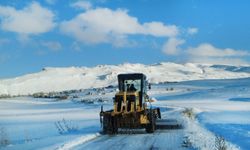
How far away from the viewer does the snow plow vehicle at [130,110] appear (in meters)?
26.8

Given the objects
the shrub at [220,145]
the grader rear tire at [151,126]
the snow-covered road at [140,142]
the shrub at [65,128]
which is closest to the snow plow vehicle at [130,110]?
the grader rear tire at [151,126]

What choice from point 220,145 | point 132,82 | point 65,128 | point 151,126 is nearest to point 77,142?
point 151,126

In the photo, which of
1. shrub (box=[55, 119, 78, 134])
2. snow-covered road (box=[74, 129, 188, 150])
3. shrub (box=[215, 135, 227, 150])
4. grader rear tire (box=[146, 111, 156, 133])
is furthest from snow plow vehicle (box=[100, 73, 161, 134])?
shrub (box=[215, 135, 227, 150])

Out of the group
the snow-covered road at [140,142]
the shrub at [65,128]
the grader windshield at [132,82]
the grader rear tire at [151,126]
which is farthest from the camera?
the shrub at [65,128]

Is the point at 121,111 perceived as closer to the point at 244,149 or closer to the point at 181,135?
the point at 181,135

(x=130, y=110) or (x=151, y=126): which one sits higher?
(x=130, y=110)

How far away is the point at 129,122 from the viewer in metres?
26.9

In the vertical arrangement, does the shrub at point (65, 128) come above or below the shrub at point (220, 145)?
above

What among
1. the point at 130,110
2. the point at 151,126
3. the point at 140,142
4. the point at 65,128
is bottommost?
the point at 140,142

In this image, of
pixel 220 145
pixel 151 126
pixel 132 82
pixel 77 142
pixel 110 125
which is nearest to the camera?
pixel 220 145

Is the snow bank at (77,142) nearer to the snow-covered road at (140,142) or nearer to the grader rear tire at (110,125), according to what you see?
the snow-covered road at (140,142)

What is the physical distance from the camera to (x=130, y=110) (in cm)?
2791

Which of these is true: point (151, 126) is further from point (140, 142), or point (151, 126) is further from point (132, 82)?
point (140, 142)

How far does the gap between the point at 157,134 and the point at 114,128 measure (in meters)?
2.62
